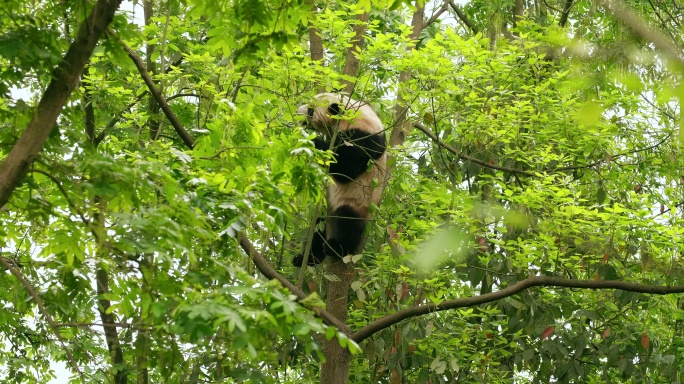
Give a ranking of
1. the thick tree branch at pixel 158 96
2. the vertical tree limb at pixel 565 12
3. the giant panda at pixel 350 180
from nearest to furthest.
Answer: the thick tree branch at pixel 158 96
the giant panda at pixel 350 180
the vertical tree limb at pixel 565 12

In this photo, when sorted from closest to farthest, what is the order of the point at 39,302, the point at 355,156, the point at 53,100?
the point at 53,100
the point at 39,302
the point at 355,156

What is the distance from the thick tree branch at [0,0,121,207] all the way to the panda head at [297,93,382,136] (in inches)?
89.8

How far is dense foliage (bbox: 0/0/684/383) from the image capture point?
345 cm

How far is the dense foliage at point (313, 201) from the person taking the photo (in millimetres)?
3447

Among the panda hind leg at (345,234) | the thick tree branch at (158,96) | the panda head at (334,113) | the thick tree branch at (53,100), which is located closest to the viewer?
the thick tree branch at (53,100)

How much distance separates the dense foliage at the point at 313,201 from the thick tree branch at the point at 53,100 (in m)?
0.16

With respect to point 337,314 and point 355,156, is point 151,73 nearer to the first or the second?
point 355,156

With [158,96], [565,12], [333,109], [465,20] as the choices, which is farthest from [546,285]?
[465,20]

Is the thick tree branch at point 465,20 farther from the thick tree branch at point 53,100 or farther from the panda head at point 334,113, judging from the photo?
the thick tree branch at point 53,100

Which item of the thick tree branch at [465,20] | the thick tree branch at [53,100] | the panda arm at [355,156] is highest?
the thick tree branch at [465,20]

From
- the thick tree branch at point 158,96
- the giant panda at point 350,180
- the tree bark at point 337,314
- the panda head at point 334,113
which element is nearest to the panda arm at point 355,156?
the giant panda at point 350,180

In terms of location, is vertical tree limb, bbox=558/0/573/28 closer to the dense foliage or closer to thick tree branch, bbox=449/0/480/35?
the dense foliage

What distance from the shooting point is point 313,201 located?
15.9 ft

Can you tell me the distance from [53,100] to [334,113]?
329 centimetres
